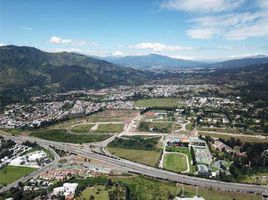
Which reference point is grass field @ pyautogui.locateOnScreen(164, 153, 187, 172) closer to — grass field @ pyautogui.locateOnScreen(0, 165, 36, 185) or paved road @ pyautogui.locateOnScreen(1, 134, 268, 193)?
paved road @ pyautogui.locateOnScreen(1, 134, 268, 193)

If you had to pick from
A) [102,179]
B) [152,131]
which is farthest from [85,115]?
[102,179]

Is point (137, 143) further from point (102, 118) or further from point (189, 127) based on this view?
point (102, 118)

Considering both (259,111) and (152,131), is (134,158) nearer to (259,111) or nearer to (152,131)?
(152,131)

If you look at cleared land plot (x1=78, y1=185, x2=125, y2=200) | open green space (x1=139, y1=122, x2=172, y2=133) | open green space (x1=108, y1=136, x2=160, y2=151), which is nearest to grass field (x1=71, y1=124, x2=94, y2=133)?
open green space (x1=108, y1=136, x2=160, y2=151)

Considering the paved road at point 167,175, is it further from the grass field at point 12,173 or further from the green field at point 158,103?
the green field at point 158,103

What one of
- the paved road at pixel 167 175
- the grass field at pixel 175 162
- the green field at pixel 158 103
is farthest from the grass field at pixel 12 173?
the green field at pixel 158 103

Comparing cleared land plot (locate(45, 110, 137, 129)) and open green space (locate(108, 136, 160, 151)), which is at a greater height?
cleared land plot (locate(45, 110, 137, 129))
